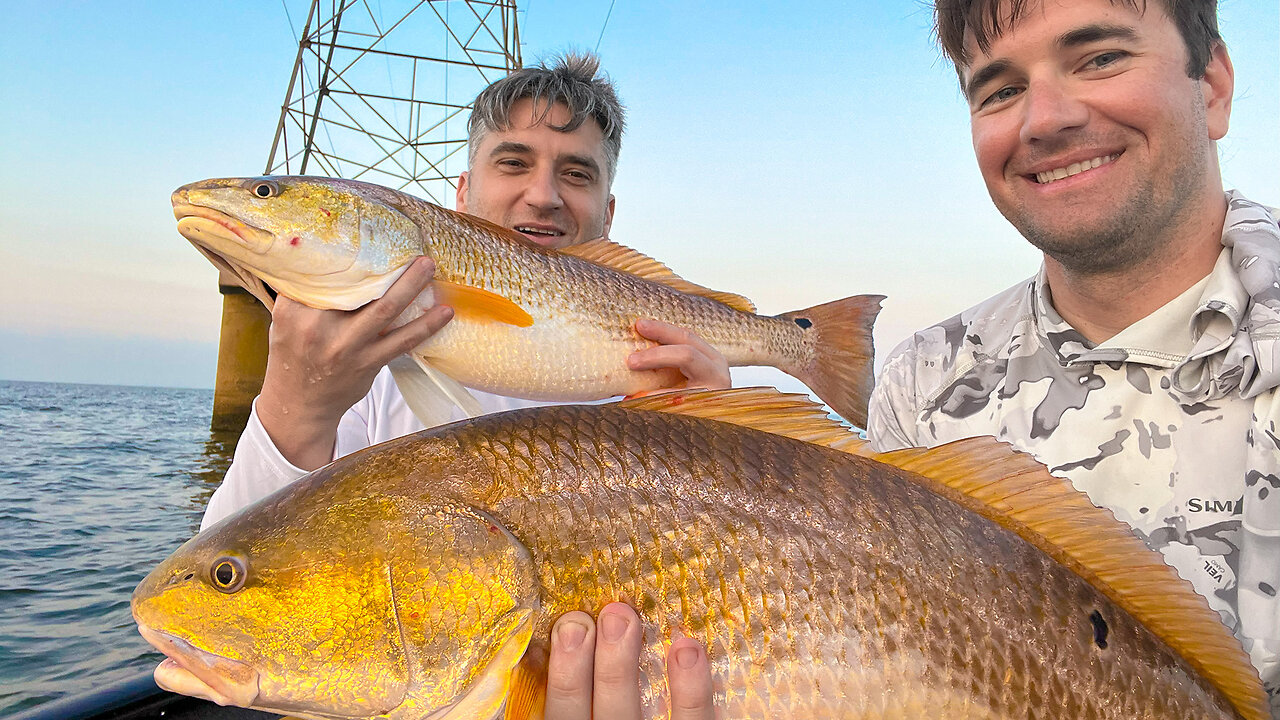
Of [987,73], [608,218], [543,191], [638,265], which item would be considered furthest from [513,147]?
[987,73]

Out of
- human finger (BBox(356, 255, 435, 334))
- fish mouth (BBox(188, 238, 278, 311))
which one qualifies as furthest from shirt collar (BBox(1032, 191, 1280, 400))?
fish mouth (BBox(188, 238, 278, 311))

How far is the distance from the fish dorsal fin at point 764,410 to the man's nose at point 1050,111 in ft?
5.19

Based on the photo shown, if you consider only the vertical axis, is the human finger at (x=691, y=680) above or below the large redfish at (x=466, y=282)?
below

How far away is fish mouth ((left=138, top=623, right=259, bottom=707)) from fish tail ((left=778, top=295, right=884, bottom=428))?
2252mm

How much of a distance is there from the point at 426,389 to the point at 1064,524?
179cm

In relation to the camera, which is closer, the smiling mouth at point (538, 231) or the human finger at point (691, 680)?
the human finger at point (691, 680)

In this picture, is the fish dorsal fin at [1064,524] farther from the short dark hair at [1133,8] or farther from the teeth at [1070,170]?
the short dark hair at [1133,8]

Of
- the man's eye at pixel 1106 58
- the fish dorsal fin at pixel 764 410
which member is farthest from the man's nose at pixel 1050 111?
the fish dorsal fin at pixel 764 410

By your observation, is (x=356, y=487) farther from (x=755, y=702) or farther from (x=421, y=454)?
(x=755, y=702)

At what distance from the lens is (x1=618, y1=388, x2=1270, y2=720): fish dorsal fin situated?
4.99 ft

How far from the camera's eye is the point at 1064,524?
1.56m

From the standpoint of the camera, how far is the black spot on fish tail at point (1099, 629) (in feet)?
4.83

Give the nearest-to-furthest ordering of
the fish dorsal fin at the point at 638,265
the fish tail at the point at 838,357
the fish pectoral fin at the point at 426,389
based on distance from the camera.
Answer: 1. the fish pectoral fin at the point at 426,389
2. the fish dorsal fin at the point at 638,265
3. the fish tail at the point at 838,357

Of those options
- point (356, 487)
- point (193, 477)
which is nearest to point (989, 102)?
point (356, 487)
